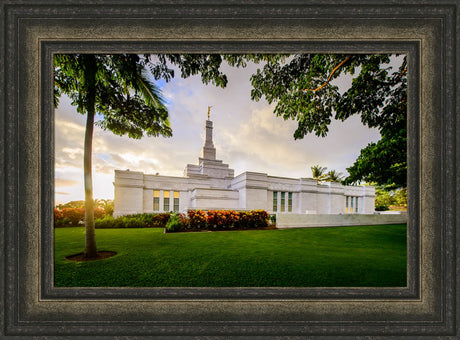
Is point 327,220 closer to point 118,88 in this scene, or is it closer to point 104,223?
point 118,88

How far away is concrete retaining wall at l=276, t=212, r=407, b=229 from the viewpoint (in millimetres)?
8951

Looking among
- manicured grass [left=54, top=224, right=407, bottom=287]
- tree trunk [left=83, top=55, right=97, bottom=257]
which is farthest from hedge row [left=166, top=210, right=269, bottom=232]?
tree trunk [left=83, top=55, right=97, bottom=257]

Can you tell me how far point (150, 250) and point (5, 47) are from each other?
3.95 metres

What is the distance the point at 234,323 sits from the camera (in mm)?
1881

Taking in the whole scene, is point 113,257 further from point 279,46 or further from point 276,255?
point 279,46

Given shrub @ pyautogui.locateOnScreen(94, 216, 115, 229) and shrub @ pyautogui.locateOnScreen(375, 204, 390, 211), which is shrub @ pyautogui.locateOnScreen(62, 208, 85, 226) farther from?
shrub @ pyautogui.locateOnScreen(375, 204, 390, 211)

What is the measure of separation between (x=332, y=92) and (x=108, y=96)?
15.9ft

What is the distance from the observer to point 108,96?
376cm

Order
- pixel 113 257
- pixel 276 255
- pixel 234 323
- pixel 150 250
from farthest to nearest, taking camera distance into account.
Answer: pixel 150 250 < pixel 276 255 < pixel 113 257 < pixel 234 323

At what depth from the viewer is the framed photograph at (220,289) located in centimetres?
188

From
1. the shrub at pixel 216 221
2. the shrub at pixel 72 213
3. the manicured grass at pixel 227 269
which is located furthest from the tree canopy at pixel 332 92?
the shrub at pixel 216 221

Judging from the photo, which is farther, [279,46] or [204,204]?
[204,204]

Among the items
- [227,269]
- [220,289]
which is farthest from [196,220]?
[220,289]

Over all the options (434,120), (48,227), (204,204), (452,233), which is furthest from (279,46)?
(204,204)
